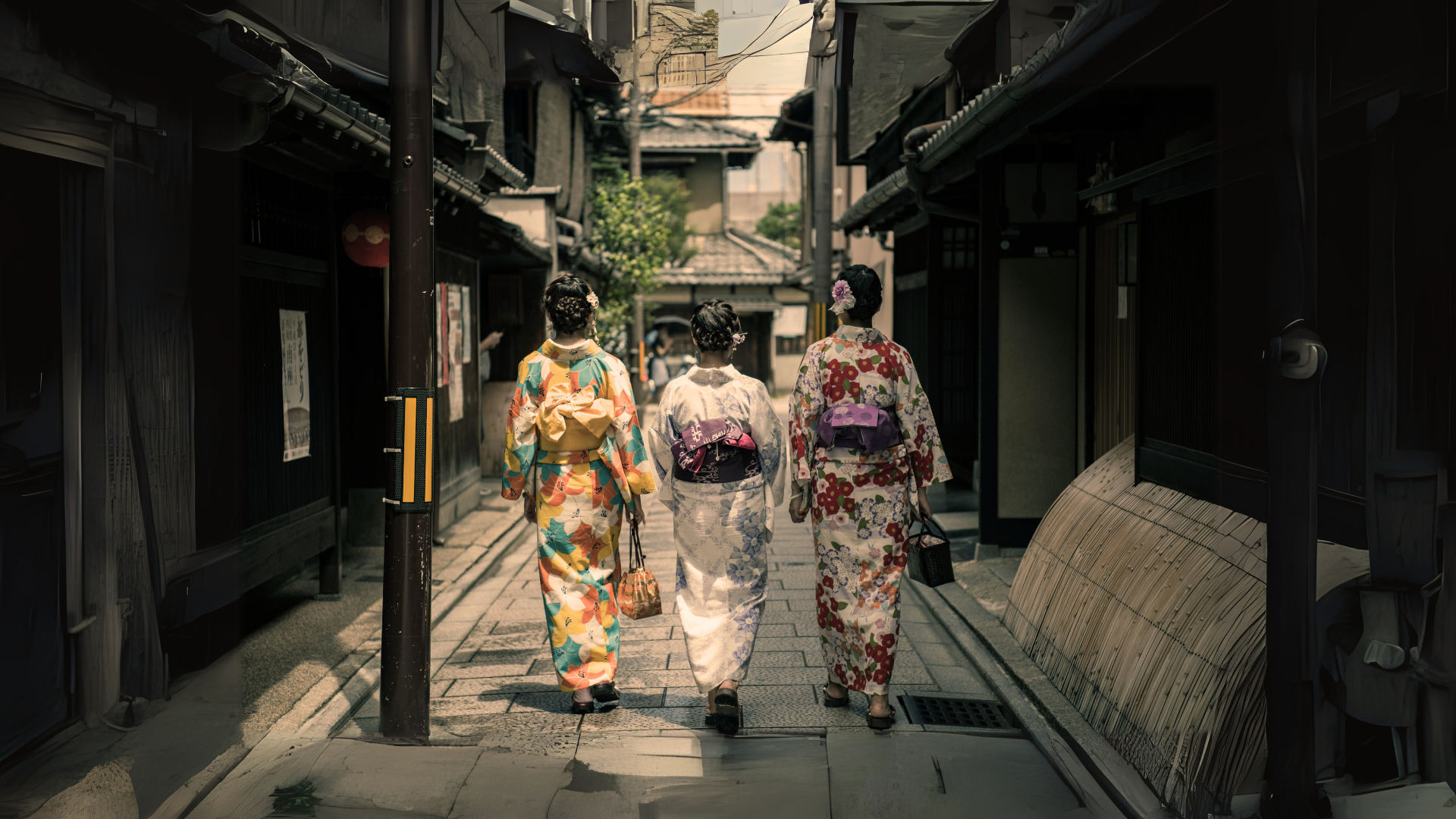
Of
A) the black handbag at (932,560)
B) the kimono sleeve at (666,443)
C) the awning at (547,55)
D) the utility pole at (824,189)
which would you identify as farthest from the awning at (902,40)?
the utility pole at (824,189)

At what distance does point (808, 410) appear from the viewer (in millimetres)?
6102

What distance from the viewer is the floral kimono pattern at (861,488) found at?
19.4 ft

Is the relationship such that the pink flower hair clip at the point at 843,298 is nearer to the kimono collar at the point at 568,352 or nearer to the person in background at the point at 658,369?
the kimono collar at the point at 568,352

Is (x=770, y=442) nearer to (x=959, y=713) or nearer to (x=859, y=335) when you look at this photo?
(x=859, y=335)

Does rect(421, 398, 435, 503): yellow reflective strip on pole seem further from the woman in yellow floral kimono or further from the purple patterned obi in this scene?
the purple patterned obi

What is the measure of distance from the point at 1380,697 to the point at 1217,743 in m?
0.62

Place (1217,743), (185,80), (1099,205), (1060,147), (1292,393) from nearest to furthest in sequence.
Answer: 1. (1292,393)
2. (1217,743)
3. (185,80)
4. (1099,205)
5. (1060,147)

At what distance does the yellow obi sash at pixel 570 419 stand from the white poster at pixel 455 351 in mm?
6856

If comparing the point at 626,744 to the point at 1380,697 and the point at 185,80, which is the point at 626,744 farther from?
the point at 185,80

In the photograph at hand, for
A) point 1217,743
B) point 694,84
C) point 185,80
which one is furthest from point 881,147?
point 1217,743

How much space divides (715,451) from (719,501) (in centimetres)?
27

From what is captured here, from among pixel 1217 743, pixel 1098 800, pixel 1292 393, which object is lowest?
pixel 1098 800

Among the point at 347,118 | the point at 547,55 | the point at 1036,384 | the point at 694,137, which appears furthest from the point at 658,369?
the point at 547,55

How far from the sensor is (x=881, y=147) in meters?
19.6
